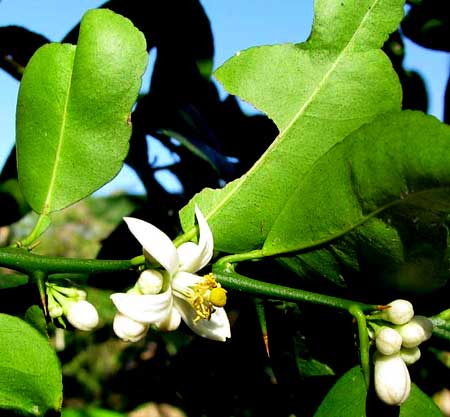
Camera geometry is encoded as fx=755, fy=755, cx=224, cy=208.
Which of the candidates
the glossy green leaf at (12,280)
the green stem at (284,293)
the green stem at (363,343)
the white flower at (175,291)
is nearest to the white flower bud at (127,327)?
the white flower at (175,291)

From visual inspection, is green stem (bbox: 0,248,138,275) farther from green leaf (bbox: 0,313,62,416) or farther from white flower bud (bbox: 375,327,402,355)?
white flower bud (bbox: 375,327,402,355)

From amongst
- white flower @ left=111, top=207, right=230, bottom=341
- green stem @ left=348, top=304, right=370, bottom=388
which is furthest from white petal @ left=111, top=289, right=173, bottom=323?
green stem @ left=348, top=304, right=370, bottom=388

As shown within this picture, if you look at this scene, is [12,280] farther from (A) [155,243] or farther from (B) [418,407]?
(B) [418,407]

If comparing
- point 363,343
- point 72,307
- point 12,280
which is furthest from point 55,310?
point 12,280

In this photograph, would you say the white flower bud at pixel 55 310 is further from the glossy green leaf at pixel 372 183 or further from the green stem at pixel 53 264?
the glossy green leaf at pixel 372 183

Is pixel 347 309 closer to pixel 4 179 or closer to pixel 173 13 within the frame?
pixel 173 13

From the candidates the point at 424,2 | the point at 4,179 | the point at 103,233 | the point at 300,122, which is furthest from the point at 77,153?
the point at 103,233
